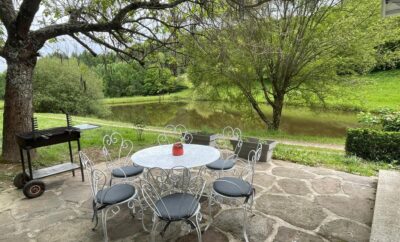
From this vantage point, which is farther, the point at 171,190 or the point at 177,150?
the point at 171,190

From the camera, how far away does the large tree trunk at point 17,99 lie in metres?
4.25

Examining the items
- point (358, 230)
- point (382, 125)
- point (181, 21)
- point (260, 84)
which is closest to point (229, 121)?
point (260, 84)

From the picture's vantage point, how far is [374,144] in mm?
5242

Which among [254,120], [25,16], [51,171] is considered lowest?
[254,120]

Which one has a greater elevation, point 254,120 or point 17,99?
point 17,99

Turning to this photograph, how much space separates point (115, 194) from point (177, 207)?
71cm

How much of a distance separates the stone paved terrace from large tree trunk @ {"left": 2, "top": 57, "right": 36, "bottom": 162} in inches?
49.8

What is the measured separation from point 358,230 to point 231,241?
132 cm

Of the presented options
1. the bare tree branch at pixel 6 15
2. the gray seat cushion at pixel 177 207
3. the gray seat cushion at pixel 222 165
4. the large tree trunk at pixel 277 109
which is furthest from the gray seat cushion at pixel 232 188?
the large tree trunk at pixel 277 109

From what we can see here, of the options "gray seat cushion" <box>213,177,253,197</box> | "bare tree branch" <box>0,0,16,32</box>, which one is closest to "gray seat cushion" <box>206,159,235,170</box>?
"gray seat cushion" <box>213,177,253,197</box>

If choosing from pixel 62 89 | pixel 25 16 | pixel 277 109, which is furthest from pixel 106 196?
pixel 62 89

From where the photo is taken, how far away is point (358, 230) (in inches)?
100

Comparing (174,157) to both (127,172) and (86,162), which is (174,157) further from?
(86,162)

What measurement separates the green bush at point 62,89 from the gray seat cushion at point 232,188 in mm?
A: 16101
